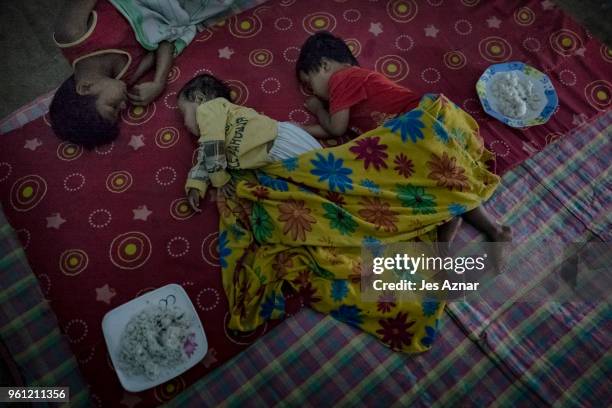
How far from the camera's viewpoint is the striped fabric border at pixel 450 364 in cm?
107

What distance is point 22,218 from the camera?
1.24 m

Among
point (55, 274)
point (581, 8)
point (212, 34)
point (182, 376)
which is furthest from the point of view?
point (581, 8)

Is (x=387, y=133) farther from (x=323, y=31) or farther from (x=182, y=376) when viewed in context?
(x=182, y=376)

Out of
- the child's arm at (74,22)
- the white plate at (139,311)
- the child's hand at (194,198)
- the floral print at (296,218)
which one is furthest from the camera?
the child's arm at (74,22)

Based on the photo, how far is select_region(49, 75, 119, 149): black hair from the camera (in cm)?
132

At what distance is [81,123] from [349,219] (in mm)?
784

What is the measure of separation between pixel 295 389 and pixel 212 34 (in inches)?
42.8

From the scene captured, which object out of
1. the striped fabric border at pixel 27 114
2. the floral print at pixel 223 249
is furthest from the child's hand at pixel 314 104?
the striped fabric border at pixel 27 114

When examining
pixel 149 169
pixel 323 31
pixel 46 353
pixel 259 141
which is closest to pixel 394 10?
pixel 323 31

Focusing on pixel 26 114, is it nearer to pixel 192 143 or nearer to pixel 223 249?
pixel 192 143

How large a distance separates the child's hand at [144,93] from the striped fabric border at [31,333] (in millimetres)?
500

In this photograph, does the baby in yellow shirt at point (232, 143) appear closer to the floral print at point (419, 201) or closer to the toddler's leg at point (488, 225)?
the floral print at point (419, 201)

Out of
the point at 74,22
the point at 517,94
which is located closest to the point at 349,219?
the point at 517,94

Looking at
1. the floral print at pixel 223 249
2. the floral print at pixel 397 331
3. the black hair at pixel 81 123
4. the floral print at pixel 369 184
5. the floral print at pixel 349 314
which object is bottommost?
the black hair at pixel 81 123
